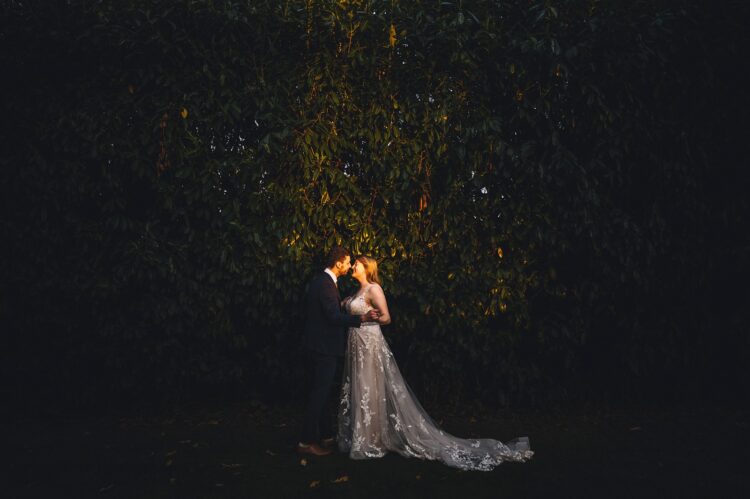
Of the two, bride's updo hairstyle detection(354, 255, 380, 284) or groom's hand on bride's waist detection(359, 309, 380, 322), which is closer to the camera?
groom's hand on bride's waist detection(359, 309, 380, 322)

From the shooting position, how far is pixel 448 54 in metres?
6.56

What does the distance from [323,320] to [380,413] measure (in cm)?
100

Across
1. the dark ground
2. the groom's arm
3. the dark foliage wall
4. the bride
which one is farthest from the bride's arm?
the dark ground

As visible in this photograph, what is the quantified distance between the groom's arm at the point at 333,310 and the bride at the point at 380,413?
0.28m

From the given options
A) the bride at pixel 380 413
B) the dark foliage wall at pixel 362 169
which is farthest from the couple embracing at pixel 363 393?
the dark foliage wall at pixel 362 169

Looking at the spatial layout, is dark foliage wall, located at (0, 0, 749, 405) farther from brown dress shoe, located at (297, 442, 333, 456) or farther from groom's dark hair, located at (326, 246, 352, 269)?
brown dress shoe, located at (297, 442, 333, 456)

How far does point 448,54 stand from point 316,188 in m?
1.98

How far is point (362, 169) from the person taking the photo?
676 cm

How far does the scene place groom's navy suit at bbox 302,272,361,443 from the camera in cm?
572

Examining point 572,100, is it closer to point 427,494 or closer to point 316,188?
point 316,188

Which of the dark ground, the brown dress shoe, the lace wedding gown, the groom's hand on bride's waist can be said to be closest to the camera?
the dark ground

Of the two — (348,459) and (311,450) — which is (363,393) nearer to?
(348,459)

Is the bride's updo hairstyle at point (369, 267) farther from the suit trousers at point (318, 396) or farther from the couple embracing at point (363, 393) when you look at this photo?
the suit trousers at point (318, 396)

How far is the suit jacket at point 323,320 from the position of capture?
5695 mm
